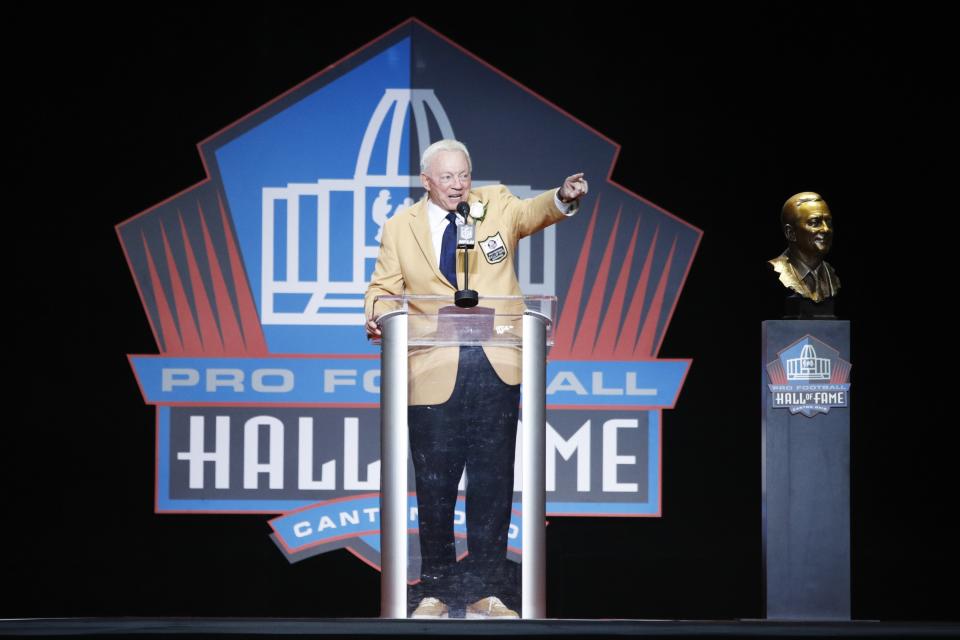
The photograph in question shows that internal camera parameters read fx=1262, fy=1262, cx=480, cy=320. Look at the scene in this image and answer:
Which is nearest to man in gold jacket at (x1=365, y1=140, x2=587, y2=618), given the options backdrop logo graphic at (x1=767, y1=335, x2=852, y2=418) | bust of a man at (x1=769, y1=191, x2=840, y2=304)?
backdrop logo graphic at (x1=767, y1=335, x2=852, y2=418)

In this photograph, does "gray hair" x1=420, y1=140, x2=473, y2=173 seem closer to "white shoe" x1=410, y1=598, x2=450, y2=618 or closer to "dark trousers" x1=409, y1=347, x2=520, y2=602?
"dark trousers" x1=409, y1=347, x2=520, y2=602

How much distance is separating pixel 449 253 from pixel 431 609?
1.13 metres

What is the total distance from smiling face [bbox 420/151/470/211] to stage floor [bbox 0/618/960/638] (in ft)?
4.39

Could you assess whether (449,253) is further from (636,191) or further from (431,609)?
(636,191)

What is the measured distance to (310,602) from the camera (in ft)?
17.2

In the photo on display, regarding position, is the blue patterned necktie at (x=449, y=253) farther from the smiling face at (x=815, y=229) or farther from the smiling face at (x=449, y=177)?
the smiling face at (x=815, y=229)

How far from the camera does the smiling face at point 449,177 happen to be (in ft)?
12.3

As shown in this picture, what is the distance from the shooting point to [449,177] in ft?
12.4

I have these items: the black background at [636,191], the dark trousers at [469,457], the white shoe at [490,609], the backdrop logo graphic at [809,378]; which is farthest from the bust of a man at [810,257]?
the white shoe at [490,609]

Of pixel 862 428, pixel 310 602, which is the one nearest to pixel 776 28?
pixel 862 428

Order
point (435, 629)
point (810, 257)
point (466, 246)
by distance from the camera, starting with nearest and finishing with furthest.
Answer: point (435, 629) < point (466, 246) < point (810, 257)

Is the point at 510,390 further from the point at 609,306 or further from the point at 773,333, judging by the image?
the point at 609,306

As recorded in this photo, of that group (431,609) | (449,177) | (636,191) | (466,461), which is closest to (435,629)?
(431,609)

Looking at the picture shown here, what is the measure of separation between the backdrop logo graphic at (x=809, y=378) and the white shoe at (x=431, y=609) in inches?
56.3
